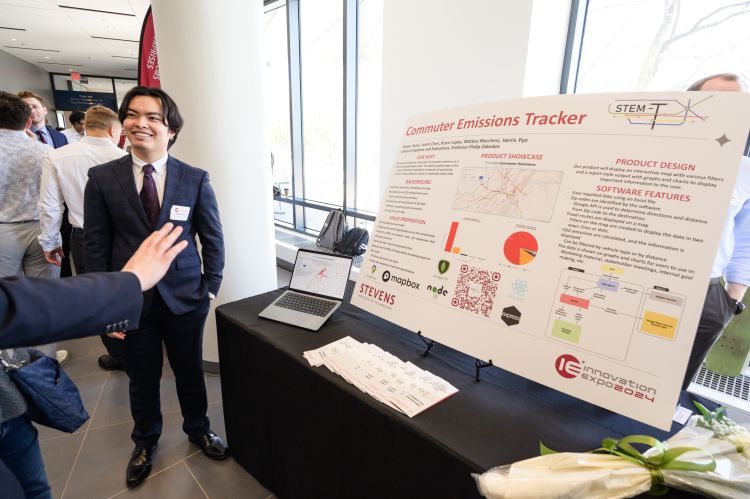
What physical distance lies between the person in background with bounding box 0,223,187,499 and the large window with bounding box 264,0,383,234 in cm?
283

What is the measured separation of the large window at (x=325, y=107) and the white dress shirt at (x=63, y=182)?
1.69m

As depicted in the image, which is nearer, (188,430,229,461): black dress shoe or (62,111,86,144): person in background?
(188,430,229,461): black dress shoe

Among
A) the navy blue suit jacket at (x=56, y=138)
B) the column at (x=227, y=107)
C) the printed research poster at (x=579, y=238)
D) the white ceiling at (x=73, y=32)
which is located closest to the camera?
the printed research poster at (x=579, y=238)

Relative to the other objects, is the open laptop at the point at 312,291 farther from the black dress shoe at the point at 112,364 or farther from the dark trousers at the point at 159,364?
the black dress shoe at the point at 112,364

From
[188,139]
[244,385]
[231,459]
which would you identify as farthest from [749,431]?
[188,139]

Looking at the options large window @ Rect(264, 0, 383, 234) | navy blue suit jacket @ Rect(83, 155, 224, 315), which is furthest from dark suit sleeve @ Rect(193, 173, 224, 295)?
large window @ Rect(264, 0, 383, 234)

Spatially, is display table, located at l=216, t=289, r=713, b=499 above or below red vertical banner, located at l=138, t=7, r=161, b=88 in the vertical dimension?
below

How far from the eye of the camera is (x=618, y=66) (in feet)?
8.10

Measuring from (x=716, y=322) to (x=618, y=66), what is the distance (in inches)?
68.6

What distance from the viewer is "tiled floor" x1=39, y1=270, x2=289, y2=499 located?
66.6 inches

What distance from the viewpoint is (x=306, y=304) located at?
5.24 feet

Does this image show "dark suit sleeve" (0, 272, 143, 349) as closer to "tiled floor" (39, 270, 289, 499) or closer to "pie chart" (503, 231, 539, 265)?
"pie chart" (503, 231, 539, 265)

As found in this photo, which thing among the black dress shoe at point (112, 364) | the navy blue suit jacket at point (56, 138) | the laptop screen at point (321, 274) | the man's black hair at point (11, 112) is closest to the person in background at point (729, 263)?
the laptop screen at point (321, 274)

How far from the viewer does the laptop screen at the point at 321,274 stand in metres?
1.60
